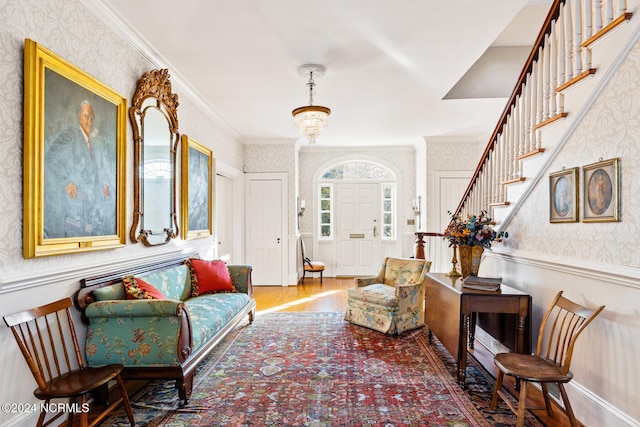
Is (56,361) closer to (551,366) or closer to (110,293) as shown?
(110,293)

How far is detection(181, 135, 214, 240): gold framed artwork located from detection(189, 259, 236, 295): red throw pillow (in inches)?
15.7

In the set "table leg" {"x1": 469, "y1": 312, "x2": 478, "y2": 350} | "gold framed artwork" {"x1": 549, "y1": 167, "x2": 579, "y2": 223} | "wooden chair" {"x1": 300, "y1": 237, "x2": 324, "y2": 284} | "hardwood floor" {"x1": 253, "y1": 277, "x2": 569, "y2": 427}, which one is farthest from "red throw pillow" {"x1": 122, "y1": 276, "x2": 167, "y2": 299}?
"wooden chair" {"x1": 300, "y1": 237, "x2": 324, "y2": 284}

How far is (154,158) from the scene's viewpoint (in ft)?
10.6

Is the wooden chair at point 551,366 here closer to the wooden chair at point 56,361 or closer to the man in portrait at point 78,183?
the wooden chair at point 56,361

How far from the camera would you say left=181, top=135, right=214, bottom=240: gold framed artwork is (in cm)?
388

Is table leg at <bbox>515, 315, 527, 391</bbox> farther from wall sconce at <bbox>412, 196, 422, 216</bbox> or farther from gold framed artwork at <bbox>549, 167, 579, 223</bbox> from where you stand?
wall sconce at <bbox>412, 196, 422, 216</bbox>

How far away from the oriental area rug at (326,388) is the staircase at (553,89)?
144 centimetres

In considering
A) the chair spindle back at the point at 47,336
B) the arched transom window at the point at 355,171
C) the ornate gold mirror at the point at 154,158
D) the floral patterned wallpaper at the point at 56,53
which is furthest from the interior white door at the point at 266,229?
the chair spindle back at the point at 47,336

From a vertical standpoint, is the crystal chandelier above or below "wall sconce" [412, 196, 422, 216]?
above

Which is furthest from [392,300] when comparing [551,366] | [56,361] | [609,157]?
[56,361]

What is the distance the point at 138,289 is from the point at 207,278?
3.75 ft

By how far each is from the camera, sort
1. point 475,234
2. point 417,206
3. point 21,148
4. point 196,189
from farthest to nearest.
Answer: point 417,206 < point 196,189 < point 475,234 < point 21,148

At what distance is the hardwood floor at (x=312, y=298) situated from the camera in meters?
3.29

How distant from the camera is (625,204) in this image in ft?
5.88
